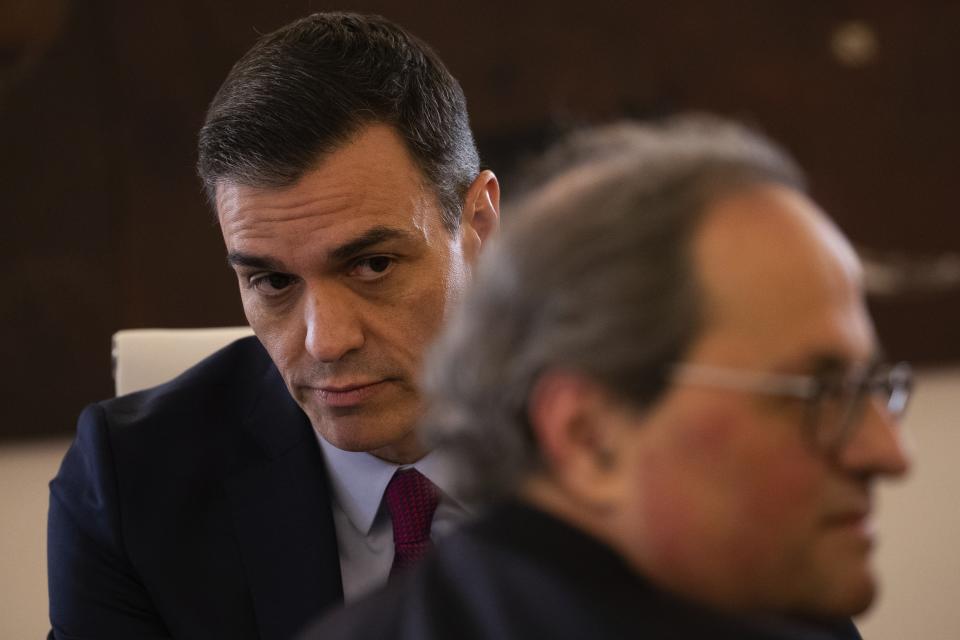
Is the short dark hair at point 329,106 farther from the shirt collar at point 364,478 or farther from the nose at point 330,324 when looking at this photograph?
the shirt collar at point 364,478

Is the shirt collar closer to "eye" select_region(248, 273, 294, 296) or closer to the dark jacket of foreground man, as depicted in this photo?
"eye" select_region(248, 273, 294, 296)

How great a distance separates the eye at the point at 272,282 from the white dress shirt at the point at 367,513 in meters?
0.26

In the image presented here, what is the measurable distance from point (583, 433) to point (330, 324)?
75 centimetres

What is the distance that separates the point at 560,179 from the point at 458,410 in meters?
0.19

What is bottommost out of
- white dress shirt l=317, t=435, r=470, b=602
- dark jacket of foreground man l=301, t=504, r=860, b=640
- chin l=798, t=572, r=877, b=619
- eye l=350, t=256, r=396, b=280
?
white dress shirt l=317, t=435, r=470, b=602

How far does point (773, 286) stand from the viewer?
83cm

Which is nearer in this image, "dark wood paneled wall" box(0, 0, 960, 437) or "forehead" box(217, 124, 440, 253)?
"forehead" box(217, 124, 440, 253)

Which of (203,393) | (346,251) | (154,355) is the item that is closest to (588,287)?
(346,251)

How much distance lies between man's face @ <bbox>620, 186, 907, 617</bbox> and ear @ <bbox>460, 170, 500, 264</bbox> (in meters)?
0.90

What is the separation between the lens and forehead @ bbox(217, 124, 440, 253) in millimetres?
1551

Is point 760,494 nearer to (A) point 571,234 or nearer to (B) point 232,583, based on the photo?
(A) point 571,234

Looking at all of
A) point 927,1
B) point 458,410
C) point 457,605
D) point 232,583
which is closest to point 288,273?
point 232,583

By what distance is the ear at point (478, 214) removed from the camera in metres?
1.75

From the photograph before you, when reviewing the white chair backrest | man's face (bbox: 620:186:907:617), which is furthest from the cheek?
the white chair backrest
